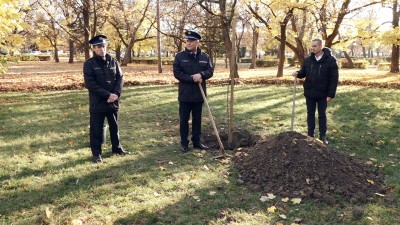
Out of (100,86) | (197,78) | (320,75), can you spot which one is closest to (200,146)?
(197,78)

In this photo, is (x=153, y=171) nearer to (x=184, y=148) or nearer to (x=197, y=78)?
(x=184, y=148)

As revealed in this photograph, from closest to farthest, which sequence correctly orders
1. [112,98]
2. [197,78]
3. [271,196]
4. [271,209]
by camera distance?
1. [271,209]
2. [271,196]
3. [112,98]
4. [197,78]

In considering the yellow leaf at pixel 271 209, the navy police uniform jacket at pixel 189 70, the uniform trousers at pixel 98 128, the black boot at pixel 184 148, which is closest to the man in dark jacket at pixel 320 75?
the navy police uniform jacket at pixel 189 70

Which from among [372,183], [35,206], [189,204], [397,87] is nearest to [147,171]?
[189,204]

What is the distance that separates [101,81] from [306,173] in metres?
3.34

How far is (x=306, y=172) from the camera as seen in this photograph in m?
4.84

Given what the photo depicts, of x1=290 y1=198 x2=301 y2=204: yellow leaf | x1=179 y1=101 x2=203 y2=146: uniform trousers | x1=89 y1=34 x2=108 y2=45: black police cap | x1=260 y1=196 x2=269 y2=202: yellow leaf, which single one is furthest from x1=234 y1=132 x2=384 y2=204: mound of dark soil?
x1=89 y1=34 x2=108 y2=45: black police cap

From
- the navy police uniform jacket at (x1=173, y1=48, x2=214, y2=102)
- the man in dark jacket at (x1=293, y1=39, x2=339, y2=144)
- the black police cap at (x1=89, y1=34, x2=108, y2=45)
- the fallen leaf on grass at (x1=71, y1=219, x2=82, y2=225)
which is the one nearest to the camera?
the fallen leaf on grass at (x1=71, y1=219, x2=82, y2=225)

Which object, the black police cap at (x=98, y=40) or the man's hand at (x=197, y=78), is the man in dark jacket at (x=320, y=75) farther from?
the black police cap at (x=98, y=40)

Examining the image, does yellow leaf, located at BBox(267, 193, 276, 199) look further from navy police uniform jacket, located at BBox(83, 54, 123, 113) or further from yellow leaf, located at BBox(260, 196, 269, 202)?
navy police uniform jacket, located at BBox(83, 54, 123, 113)

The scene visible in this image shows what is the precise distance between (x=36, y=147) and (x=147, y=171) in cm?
259

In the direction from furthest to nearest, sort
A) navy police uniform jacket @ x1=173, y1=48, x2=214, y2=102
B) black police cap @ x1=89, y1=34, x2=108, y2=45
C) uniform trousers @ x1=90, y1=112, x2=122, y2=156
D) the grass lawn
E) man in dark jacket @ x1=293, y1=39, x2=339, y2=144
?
man in dark jacket @ x1=293, y1=39, x2=339, y2=144 → navy police uniform jacket @ x1=173, y1=48, x2=214, y2=102 → uniform trousers @ x1=90, y1=112, x2=122, y2=156 → black police cap @ x1=89, y1=34, x2=108, y2=45 → the grass lawn

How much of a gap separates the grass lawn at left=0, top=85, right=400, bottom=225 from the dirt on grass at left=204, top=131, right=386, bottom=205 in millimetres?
177

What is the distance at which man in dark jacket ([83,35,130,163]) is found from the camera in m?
5.46
